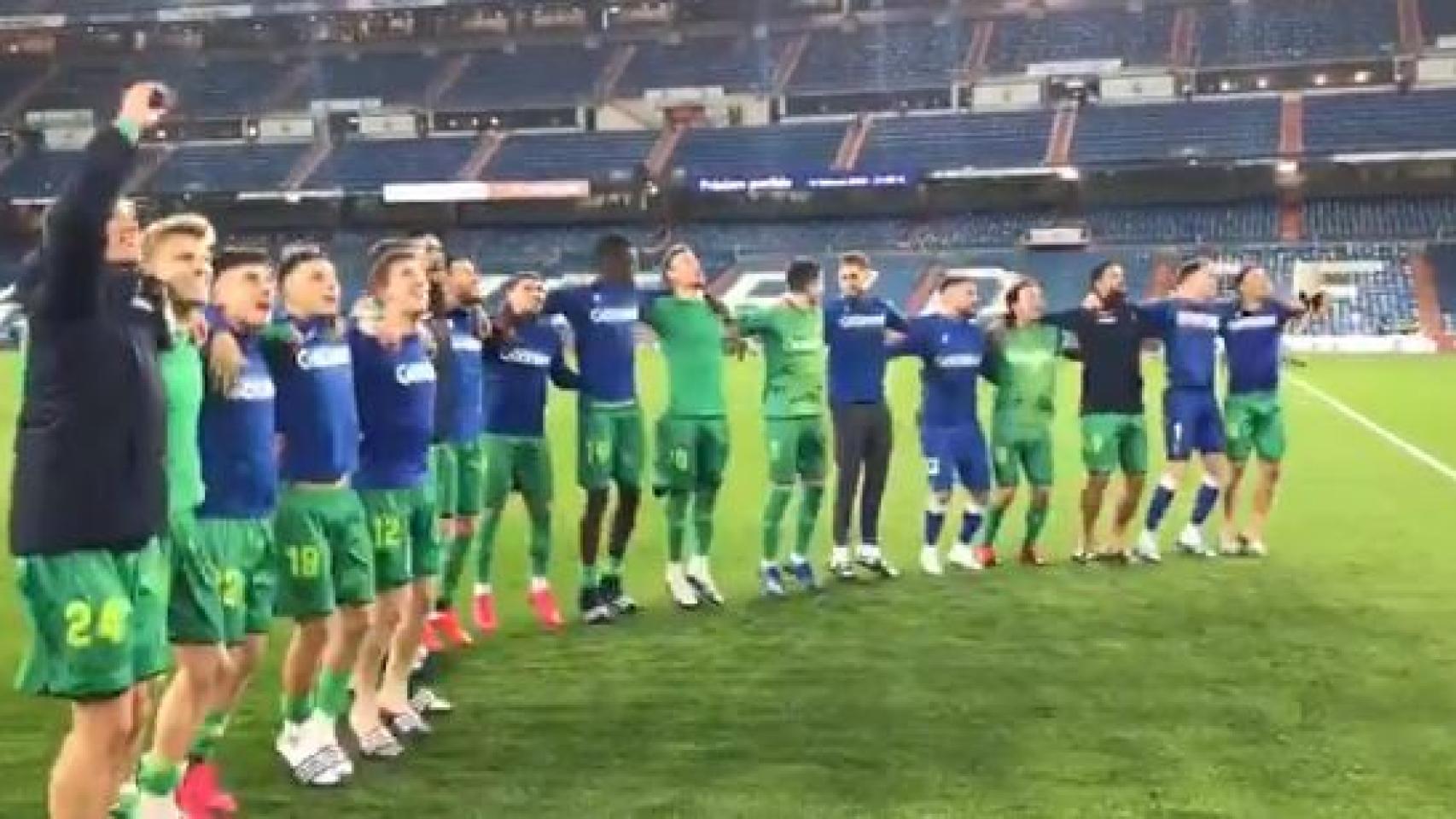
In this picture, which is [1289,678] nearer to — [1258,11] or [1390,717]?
[1390,717]

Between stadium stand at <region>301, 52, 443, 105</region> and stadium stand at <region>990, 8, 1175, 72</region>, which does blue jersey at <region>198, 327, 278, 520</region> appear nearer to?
stadium stand at <region>990, 8, 1175, 72</region>

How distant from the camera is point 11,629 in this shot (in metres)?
10.2

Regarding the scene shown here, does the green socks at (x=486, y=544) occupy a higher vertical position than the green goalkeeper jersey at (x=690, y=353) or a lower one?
lower

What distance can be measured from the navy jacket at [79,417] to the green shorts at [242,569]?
42.1 inches

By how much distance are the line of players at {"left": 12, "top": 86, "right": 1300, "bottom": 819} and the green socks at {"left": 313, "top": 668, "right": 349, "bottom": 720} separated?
0.01 m

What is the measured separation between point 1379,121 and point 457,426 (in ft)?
143

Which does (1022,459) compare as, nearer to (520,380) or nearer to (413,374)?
(520,380)

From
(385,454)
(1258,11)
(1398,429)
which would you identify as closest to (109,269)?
(385,454)

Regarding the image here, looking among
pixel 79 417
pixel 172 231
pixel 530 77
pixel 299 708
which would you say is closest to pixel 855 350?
pixel 299 708

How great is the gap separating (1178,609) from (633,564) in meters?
4.25

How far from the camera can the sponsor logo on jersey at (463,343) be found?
9102mm

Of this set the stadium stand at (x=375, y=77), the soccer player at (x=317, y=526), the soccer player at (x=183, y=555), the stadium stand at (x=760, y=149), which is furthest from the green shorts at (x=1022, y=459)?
the stadium stand at (x=375, y=77)

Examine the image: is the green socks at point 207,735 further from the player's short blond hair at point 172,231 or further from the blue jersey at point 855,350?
the blue jersey at point 855,350

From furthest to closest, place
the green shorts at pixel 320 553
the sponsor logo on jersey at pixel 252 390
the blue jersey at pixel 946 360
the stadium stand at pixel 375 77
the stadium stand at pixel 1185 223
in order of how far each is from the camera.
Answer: the stadium stand at pixel 375 77 → the stadium stand at pixel 1185 223 → the blue jersey at pixel 946 360 → the green shorts at pixel 320 553 → the sponsor logo on jersey at pixel 252 390
